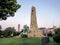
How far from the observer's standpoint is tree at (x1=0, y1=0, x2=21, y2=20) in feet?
105

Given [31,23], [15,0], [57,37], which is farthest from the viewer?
[31,23]

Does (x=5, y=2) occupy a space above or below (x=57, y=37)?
above

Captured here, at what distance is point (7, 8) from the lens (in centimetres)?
3244

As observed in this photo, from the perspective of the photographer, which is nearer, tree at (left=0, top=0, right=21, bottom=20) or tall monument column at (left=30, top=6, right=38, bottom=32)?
tree at (left=0, top=0, right=21, bottom=20)

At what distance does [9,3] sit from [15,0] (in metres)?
1.98

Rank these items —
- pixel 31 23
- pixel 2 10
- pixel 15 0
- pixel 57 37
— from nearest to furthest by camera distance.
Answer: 1. pixel 57 37
2. pixel 2 10
3. pixel 15 0
4. pixel 31 23

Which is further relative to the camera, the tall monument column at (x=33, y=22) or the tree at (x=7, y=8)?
the tall monument column at (x=33, y=22)

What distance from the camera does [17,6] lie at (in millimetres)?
33562

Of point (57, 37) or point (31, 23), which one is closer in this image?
point (57, 37)

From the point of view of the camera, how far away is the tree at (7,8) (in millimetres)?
31916

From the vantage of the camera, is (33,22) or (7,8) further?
(33,22)

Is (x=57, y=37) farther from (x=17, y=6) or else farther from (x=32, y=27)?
(x=32, y=27)

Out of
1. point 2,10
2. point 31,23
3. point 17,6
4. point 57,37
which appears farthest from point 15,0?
point 31,23

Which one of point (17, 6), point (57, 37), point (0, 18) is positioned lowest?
point (57, 37)
